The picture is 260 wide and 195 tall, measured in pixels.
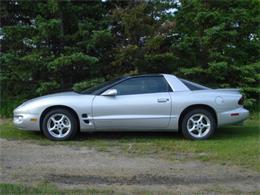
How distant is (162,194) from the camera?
5086 mm

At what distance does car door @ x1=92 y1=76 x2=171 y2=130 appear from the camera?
8430mm

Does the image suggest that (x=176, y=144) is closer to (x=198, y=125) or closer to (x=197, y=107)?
(x=198, y=125)

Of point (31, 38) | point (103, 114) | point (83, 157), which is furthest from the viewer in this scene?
point (31, 38)

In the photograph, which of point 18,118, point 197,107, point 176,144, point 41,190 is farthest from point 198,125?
point 41,190

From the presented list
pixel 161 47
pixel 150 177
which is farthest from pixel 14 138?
pixel 161 47

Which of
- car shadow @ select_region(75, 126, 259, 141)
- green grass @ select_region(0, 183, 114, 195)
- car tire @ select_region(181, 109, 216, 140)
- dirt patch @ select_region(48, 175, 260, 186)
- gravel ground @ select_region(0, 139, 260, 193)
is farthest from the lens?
car shadow @ select_region(75, 126, 259, 141)

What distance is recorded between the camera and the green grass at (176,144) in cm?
710

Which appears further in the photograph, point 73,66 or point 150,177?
point 73,66

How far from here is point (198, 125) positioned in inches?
339

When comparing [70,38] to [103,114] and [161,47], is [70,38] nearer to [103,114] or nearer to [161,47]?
[161,47]

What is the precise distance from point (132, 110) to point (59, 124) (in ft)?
4.51

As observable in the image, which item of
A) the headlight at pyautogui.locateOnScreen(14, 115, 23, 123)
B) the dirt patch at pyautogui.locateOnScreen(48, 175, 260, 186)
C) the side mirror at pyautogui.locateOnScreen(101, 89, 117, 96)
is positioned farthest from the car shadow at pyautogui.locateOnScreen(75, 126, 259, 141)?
the dirt patch at pyautogui.locateOnScreen(48, 175, 260, 186)

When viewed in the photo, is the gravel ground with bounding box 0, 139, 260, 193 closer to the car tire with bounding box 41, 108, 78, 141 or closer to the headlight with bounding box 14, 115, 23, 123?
the car tire with bounding box 41, 108, 78, 141

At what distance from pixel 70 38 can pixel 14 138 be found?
188 inches
